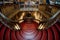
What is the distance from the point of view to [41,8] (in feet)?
26.3

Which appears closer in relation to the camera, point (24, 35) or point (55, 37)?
point (55, 37)

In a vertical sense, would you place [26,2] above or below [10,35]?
below

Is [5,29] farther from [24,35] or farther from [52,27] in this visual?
[52,27]

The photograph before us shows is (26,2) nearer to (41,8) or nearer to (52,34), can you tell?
(41,8)

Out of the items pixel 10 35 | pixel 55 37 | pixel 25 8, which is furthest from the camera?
pixel 25 8

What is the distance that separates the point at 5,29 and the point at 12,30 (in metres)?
0.18

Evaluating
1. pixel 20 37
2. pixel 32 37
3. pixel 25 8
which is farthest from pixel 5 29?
pixel 25 8

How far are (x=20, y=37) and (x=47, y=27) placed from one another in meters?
0.62

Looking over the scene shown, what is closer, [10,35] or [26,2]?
[10,35]

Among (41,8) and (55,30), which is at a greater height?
(55,30)

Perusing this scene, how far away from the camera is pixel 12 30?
2725mm

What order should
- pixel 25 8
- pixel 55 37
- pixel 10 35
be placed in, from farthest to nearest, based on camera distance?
pixel 25 8
pixel 10 35
pixel 55 37

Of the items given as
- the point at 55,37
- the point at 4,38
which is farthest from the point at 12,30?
the point at 55,37

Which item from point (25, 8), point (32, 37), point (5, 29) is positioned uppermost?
point (5, 29)
